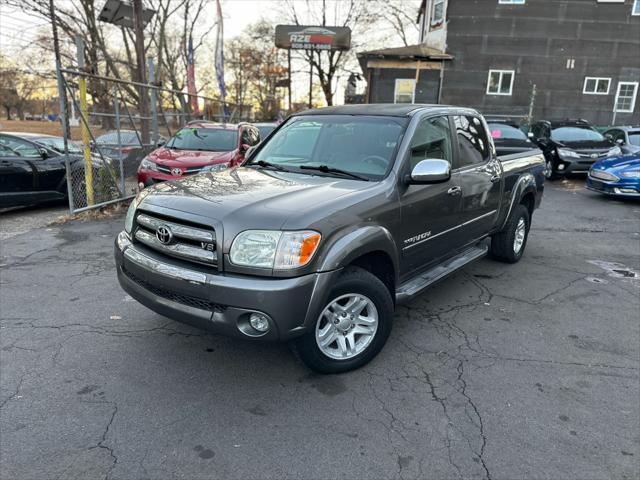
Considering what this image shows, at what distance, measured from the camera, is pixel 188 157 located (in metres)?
8.85

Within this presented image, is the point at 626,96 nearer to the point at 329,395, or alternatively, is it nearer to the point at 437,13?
the point at 437,13

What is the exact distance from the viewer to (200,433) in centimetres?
261

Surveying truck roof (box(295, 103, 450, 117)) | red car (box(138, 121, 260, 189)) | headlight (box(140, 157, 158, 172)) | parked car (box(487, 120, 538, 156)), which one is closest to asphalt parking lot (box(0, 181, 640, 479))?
truck roof (box(295, 103, 450, 117))

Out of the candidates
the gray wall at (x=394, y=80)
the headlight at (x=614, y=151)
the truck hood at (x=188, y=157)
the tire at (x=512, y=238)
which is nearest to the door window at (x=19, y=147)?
the truck hood at (x=188, y=157)

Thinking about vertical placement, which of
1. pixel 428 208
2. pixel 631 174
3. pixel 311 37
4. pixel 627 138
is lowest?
pixel 631 174

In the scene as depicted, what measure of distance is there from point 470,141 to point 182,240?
3.13 metres

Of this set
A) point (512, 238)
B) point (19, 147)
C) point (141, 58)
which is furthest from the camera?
point (141, 58)

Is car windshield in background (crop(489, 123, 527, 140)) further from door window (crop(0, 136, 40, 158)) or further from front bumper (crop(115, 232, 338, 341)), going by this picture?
front bumper (crop(115, 232, 338, 341))

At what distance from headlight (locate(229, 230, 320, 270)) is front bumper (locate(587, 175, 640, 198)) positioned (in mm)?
9705

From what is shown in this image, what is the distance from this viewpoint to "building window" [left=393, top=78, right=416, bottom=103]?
2334 cm

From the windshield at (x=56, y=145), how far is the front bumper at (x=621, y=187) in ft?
36.6

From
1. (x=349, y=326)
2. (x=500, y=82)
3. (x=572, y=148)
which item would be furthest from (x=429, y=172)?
(x=500, y=82)

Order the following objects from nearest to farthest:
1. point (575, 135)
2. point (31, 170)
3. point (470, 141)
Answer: point (470, 141), point (31, 170), point (575, 135)

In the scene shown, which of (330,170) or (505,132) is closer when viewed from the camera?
(330,170)
